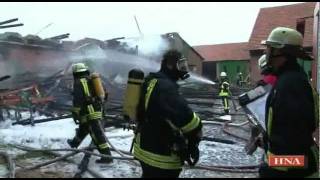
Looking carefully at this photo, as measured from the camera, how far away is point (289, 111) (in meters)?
2.90

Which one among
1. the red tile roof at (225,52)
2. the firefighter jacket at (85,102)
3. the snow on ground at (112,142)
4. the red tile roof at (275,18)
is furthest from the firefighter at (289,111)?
the red tile roof at (225,52)

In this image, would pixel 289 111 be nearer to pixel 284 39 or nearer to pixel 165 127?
pixel 284 39

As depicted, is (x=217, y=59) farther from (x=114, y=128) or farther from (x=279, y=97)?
(x=279, y=97)

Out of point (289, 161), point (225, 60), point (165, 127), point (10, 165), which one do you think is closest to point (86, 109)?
point (10, 165)

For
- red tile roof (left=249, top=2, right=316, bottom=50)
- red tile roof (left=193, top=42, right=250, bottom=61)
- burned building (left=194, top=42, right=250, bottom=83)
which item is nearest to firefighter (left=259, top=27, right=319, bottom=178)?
red tile roof (left=249, top=2, right=316, bottom=50)

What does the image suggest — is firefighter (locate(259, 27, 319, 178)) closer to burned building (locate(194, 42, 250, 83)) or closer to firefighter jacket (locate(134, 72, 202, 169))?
firefighter jacket (locate(134, 72, 202, 169))

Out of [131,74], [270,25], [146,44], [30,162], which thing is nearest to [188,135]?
[131,74]

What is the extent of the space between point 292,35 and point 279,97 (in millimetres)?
525

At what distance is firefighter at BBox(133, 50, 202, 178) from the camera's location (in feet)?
11.9

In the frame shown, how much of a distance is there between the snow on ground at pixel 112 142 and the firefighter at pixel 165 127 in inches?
101

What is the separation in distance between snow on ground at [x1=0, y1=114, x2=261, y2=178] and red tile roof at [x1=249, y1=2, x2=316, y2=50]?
24.9 m

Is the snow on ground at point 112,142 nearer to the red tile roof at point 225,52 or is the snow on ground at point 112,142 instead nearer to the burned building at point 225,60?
the burned building at point 225,60

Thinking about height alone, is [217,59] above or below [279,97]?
below

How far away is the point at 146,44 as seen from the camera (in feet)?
88.9
